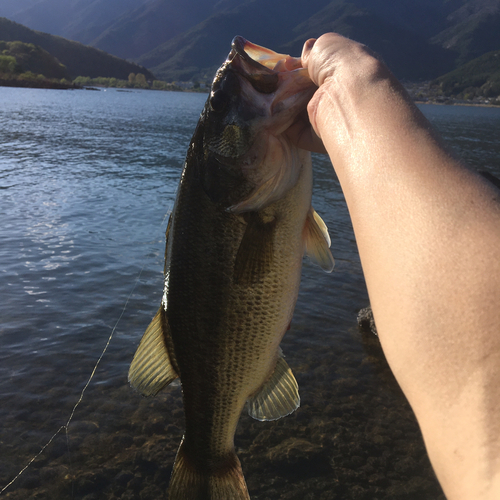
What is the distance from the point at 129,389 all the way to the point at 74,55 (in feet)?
678

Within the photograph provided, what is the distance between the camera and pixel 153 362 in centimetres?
298

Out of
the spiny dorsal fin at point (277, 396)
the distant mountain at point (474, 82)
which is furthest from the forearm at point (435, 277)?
the distant mountain at point (474, 82)

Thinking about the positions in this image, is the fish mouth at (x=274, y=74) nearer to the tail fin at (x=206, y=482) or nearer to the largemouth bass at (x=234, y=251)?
the largemouth bass at (x=234, y=251)

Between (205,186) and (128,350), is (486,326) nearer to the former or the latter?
(205,186)

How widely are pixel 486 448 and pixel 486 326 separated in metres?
0.28

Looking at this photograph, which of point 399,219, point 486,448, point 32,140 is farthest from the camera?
point 32,140

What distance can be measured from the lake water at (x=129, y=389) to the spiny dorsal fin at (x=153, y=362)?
8.55 ft

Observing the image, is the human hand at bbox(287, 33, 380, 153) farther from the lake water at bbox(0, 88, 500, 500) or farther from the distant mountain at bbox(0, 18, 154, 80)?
the distant mountain at bbox(0, 18, 154, 80)

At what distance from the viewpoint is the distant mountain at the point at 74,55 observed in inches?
6599

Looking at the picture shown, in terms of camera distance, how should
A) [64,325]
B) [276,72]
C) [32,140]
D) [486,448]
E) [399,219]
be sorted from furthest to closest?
[32,140]
[64,325]
[276,72]
[399,219]
[486,448]

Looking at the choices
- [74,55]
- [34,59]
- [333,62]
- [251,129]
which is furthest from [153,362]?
[74,55]

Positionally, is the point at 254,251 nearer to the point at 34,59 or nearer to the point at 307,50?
the point at 307,50

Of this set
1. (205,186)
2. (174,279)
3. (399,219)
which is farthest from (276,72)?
(399,219)

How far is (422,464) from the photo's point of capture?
521 cm
